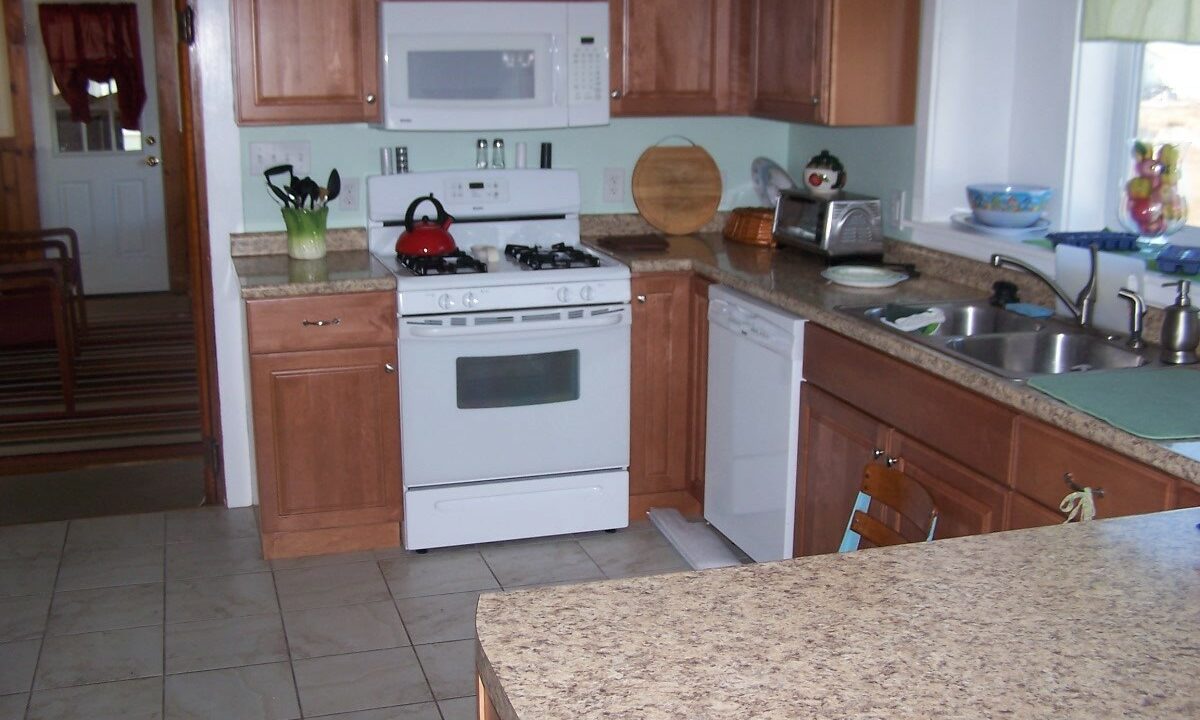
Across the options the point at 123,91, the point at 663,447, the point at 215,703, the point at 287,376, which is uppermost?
the point at 123,91

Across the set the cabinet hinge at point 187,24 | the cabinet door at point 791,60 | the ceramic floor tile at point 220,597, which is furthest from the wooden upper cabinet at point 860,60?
the ceramic floor tile at point 220,597

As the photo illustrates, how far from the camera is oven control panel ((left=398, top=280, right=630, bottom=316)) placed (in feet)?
12.0

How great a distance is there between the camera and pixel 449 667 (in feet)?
10.2

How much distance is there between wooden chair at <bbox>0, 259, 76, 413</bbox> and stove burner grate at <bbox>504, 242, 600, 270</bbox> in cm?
258

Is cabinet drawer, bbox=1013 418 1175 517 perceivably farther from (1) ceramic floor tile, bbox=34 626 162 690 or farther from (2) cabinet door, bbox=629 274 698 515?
(1) ceramic floor tile, bbox=34 626 162 690

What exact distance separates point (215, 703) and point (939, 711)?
223cm

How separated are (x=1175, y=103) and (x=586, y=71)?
5.83ft

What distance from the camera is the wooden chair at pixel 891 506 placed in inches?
85.3

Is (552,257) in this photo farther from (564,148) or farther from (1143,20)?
(1143,20)

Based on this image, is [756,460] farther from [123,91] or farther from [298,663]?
[123,91]

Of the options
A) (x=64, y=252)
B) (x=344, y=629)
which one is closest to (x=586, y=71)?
(x=344, y=629)

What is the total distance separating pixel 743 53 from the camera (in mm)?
4266

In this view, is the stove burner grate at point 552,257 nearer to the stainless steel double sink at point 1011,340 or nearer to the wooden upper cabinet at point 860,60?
the wooden upper cabinet at point 860,60

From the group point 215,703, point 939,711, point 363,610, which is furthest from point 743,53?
point 939,711
